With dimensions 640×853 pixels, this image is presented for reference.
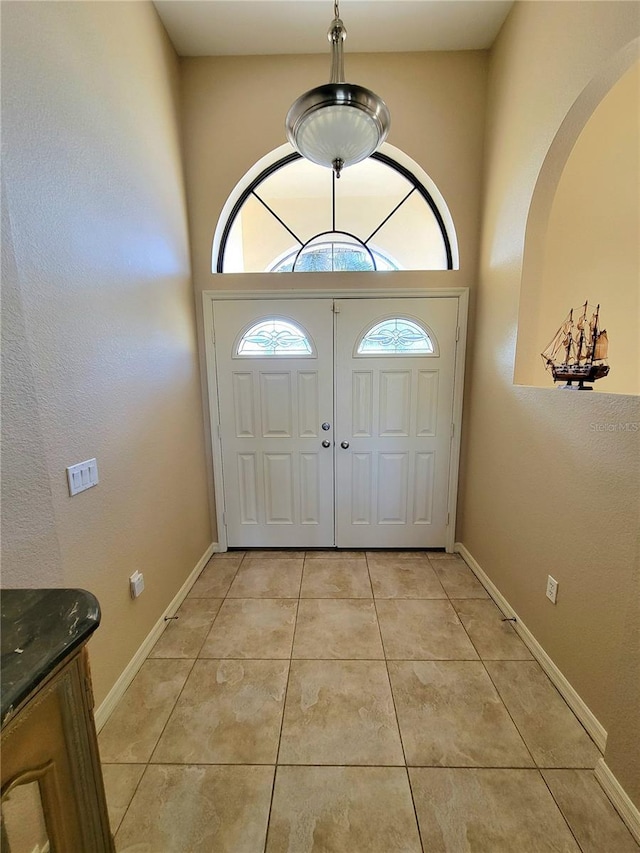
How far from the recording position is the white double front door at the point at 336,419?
95.5 inches

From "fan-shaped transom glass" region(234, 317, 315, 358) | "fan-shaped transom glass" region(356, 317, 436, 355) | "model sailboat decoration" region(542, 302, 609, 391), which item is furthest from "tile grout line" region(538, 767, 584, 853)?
"fan-shaped transom glass" region(234, 317, 315, 358)

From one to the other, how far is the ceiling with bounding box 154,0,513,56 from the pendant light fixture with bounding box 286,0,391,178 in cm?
98

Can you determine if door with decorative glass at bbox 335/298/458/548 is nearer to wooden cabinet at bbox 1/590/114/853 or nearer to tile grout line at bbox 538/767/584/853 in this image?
tile grout line at bbox 538/767/584/853

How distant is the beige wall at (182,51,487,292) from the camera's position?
7.14 ft

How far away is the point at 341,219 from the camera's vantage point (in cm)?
246

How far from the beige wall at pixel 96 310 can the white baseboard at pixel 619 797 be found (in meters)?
1.93

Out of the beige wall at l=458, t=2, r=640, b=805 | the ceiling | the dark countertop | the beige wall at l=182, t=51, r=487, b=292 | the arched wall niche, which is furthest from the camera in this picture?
the beige wall at l=182, t=51, r=487, b=292

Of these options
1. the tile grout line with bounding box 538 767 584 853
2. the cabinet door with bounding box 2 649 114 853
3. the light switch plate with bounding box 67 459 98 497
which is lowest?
the tile grout line with bounding box 538 767 584 853

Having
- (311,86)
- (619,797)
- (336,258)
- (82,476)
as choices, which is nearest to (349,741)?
(619,797)

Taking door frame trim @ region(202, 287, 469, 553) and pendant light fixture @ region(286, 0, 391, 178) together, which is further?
door frame trim @ region(202, 287, 469, 553)

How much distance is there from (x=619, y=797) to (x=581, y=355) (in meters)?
1.64

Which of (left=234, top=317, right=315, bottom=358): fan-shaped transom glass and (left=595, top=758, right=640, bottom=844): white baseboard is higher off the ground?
(left=234, top=317, right=315, bottom=358): fan-shaped transom glass

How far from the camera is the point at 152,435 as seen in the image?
6.02 feet

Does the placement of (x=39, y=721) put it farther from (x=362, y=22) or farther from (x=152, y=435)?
(x=362, y=22)
